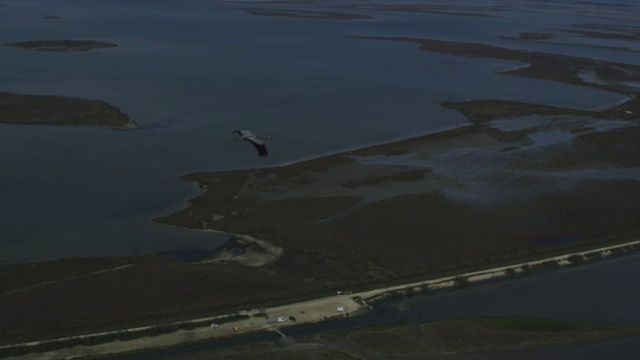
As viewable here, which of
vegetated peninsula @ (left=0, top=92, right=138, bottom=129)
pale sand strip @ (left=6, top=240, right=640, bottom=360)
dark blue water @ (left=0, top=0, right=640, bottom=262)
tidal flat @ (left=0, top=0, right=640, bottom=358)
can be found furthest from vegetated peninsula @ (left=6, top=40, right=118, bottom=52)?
pale sand strip @ (left=6, top=240, right=640, bottom=360)

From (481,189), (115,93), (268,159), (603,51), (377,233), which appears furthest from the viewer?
(603,51)

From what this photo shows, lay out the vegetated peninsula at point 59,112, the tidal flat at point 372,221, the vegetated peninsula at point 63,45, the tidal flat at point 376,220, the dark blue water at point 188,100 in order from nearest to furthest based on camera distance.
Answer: the tidal flat at point 372,221, the tidal flat at point 376,220, the dark blue water at point 188,100, the vegetated peninsula at point 59,112, the vegetated peninsula at point 63,45

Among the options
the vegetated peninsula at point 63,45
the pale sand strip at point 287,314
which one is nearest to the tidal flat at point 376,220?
the pale sand strip at point 287,314

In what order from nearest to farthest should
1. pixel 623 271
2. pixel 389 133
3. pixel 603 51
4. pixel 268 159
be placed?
pixel 623 271 < pixel 268 159 < pixel 389 133 < pixel 603 51

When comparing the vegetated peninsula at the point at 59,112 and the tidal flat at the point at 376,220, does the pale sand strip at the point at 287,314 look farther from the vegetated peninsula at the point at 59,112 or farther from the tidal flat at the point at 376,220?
the vegetated peninsula at the point at 59,112

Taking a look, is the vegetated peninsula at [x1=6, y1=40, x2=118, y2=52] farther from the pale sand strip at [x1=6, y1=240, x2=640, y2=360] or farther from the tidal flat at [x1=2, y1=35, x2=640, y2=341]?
the pale sand strip at [x1=6, y1=240, x2=640, y2=360]

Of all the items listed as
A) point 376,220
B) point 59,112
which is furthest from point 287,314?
point 59,112

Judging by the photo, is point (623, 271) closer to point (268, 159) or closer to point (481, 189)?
point (481, 189)

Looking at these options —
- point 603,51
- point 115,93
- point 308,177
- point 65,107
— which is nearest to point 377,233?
point 308,177
